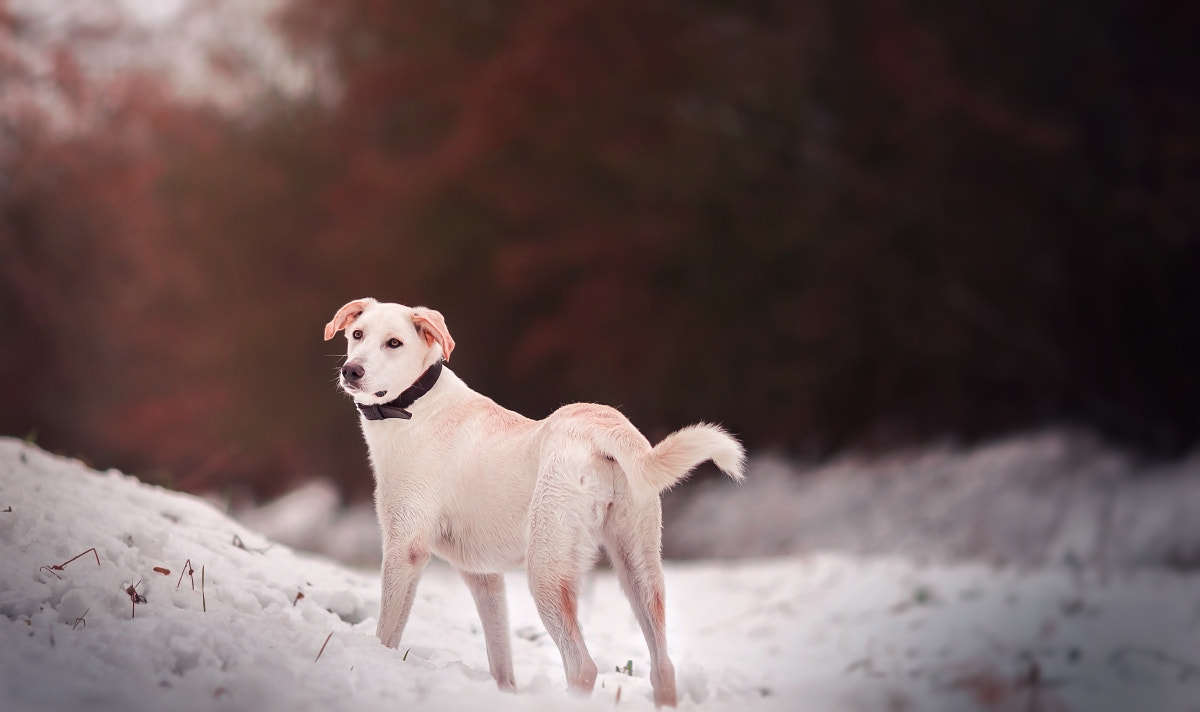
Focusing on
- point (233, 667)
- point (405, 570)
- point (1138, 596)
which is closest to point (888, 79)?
point (1138, 596)

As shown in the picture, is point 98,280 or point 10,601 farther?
→ point 98,280

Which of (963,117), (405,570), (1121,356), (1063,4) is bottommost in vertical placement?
(405,570)

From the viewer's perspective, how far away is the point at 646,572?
2.44 meters

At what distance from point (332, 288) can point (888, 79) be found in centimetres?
487

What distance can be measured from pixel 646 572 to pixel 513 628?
4.58 feet

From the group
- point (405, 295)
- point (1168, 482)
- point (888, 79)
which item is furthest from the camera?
point (405, 295)

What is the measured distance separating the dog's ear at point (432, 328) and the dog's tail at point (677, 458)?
1.95 feet

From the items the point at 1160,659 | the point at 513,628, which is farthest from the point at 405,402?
the point at 1160,659

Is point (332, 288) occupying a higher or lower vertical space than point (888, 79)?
lower

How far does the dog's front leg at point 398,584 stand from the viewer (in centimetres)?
254

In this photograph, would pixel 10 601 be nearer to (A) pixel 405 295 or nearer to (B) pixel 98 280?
(A) pixel 405 295

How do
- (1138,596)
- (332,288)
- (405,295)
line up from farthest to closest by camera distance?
(332,288) → (405,295) → (1138,596)

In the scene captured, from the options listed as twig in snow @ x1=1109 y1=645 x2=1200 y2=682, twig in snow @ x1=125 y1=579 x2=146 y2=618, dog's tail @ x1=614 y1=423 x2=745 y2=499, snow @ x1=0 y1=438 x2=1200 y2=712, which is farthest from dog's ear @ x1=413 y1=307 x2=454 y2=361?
twig in snow @ x1=1109 y1=645 x2=1200 y2=682

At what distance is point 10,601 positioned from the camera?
2.25 metres
